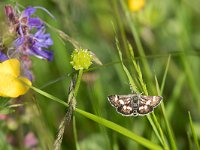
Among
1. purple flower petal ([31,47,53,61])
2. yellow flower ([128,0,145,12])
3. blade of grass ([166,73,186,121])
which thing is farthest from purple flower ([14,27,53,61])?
yellow flower ([128,0,145,12])

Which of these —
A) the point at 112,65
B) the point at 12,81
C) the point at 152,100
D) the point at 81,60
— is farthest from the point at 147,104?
the point at 112,65

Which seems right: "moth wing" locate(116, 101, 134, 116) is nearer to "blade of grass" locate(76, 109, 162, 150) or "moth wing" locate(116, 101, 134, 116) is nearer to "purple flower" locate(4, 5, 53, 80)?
"blade of grass" locate(76, 109, 162, 150)

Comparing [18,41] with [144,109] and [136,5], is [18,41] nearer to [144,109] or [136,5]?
[144,109]

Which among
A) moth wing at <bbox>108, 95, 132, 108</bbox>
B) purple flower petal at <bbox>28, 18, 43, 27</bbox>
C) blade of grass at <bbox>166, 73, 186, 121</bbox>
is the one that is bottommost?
blade of grass at <bbox>166, 73, 186, 121</bbox>

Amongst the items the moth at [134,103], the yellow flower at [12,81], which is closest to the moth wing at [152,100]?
the moth at [134,103]

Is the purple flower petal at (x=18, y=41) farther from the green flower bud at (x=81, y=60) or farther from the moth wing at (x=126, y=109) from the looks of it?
the moth wing at (x=126, y=109)
